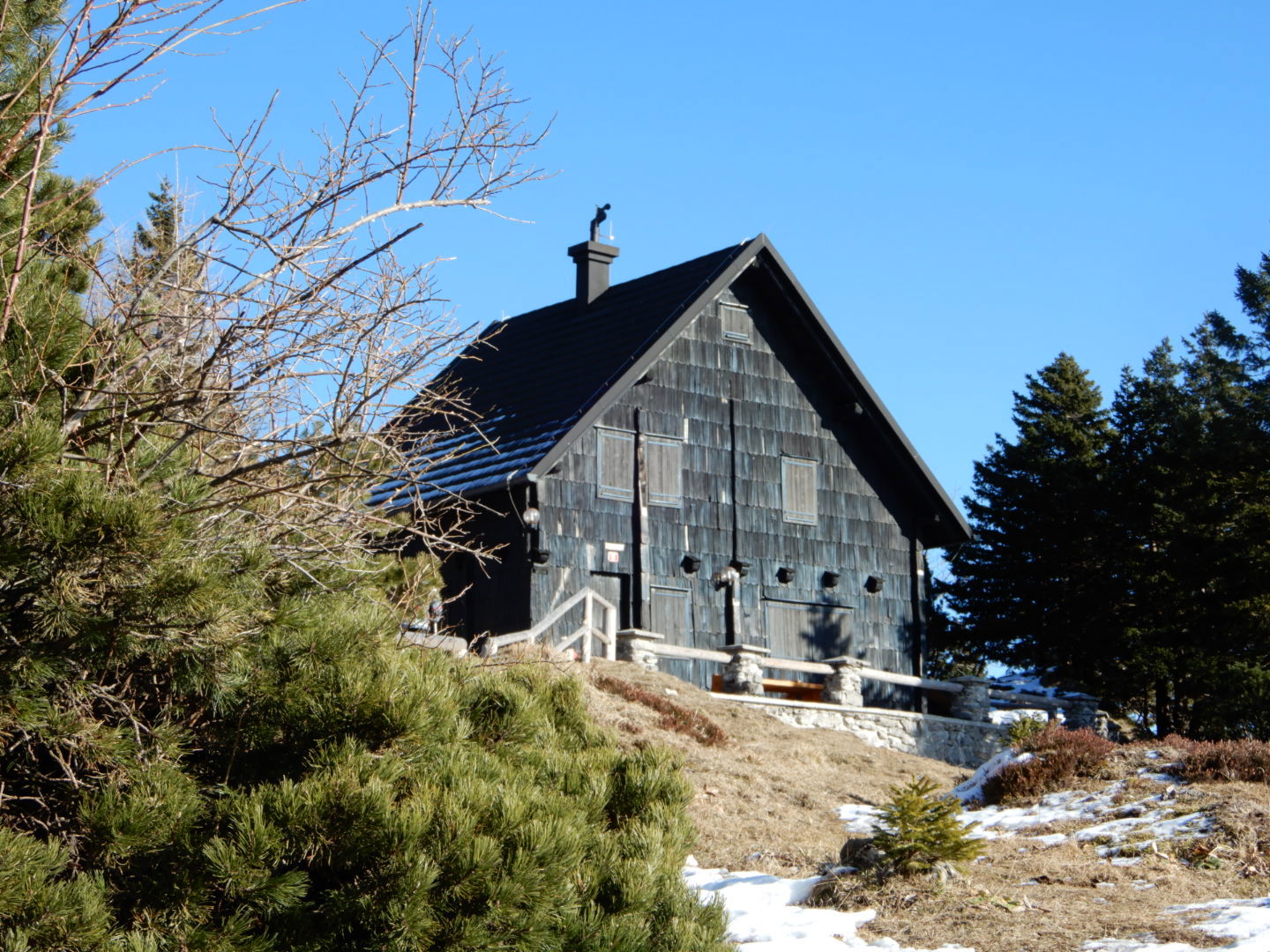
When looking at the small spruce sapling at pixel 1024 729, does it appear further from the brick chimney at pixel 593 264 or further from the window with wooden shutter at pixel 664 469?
the brick chimney at pixel 593 264

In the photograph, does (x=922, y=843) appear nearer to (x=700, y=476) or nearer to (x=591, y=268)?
(x=700, y=476)

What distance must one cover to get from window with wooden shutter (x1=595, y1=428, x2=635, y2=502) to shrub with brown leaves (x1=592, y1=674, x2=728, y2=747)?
4954 mm

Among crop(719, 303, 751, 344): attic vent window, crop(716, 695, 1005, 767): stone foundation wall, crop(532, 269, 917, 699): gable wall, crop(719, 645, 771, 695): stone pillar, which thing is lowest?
crop(716, 695, 1005, 767): stone foundation wall

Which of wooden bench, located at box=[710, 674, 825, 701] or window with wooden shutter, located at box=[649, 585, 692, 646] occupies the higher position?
window with wooden shutter, located at box=[649, 585, 692, 646]

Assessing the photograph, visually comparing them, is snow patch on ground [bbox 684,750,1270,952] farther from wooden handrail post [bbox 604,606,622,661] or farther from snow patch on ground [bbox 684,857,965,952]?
wooden handrail post [bbox 604,606,622,661]

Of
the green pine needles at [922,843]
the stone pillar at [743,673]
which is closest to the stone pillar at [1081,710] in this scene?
the stone pillar at [743,673]

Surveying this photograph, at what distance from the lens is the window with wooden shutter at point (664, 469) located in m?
23.8

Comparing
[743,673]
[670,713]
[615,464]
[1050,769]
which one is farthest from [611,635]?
[1050,769]

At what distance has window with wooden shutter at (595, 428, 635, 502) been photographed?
23156mm

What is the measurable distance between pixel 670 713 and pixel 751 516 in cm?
742

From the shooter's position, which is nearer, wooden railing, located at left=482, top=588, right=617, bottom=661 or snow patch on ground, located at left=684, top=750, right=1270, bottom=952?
snow patch on ground, located at left=684, top=750, right=1270, bottom=952

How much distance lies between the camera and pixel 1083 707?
80.5ft

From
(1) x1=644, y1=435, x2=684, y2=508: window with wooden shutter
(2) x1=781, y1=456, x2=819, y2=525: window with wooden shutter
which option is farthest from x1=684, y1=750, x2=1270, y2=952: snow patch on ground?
(2) x1=781, y1=456, x2=819, y2=525: window with wooden shutter

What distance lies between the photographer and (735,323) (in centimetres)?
2523
